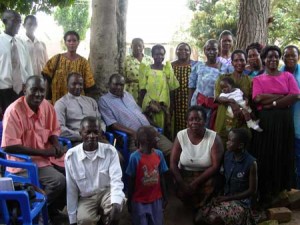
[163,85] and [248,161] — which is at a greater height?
[163,85]

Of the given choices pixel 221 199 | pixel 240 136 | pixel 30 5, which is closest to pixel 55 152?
pixel 221 199

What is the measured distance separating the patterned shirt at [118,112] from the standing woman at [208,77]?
30.2 inches

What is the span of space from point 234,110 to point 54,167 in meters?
1.98

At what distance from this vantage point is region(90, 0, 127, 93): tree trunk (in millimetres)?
4984

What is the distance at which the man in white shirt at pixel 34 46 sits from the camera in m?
5.14

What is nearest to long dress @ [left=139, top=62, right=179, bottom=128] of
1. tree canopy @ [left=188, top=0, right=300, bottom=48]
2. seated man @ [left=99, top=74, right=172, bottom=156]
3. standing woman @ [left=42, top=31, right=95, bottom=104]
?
seated man @ [left=99, top=74, right=172, bottom=156]

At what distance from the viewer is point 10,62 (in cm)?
459

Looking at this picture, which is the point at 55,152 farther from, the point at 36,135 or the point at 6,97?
the point at 6,97

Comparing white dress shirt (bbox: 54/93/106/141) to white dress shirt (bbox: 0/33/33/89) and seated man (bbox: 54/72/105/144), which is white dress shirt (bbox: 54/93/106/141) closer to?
seated man (bbox: 54/72/105/144)

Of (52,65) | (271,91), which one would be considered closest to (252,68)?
(271,91)

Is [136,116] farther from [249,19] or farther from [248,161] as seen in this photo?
[249,19]

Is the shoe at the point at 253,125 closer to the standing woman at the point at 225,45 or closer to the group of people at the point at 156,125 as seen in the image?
the group of people at the point at 156,125

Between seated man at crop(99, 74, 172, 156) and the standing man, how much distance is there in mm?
1024

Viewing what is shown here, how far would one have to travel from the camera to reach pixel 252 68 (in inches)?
184
